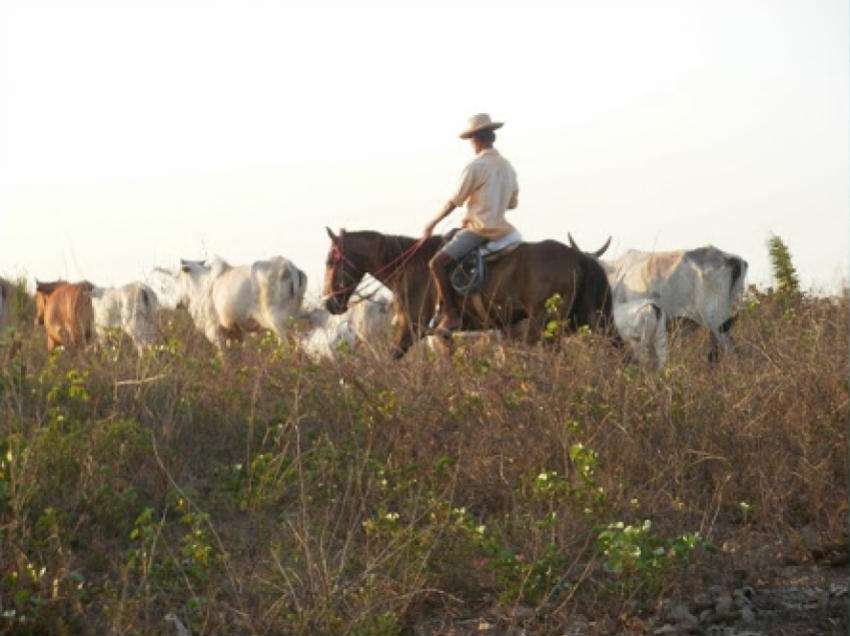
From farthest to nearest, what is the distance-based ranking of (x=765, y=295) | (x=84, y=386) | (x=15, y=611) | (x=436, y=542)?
(x=765, y=295) < (x=84, y=386) < (x=436, y=542) < (x=15, y=611)

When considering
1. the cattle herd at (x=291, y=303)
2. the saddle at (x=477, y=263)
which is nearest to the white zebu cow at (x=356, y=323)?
the cattle herd at (x=291, y=303)

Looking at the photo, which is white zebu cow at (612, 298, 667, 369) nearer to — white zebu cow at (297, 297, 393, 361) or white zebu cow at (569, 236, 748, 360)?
white zebu cow at (569, 236, 748, 360)

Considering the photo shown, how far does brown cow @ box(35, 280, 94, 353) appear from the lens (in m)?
19.7

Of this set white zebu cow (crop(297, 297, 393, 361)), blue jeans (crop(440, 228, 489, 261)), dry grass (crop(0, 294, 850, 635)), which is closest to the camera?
dry grass (crop(0, 294, 850, 635))

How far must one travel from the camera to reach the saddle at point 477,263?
14.3m

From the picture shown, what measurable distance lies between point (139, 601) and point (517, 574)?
1.66 metres

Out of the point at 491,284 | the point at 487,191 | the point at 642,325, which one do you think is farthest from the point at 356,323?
the point at 642,325

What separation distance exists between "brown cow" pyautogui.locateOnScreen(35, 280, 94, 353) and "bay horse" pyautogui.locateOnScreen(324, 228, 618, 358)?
532 centimetres

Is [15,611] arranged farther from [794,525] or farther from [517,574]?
[794,525]

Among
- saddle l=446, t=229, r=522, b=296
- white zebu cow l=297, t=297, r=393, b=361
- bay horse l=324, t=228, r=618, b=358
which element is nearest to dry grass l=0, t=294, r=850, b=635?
bay horse l=324, t=228, r=618, b=358

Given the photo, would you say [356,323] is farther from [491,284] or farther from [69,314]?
[69,314]

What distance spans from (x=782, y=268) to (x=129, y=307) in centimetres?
756

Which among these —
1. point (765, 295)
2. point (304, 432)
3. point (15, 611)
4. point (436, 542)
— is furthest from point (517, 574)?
point (765, 295)

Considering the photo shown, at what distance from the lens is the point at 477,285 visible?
1432 centimetres
